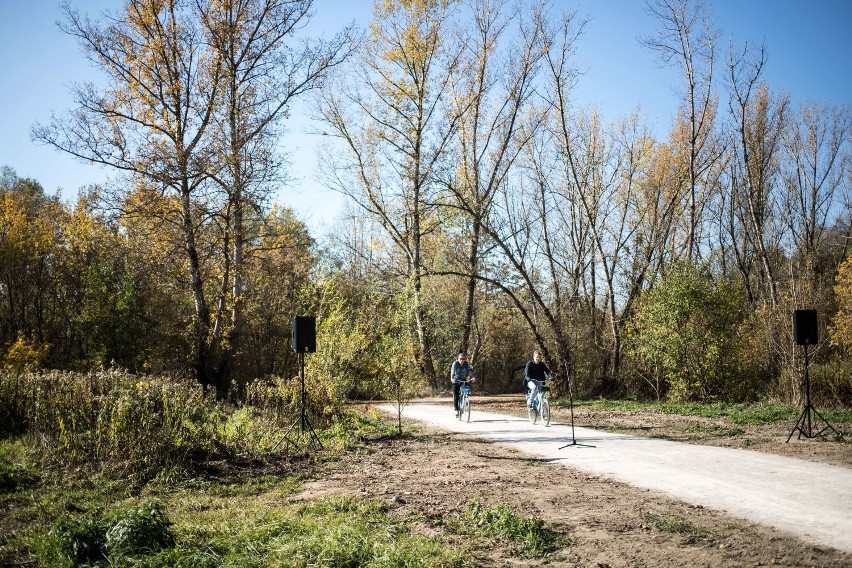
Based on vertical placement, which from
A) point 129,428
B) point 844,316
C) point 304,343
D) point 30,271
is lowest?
point 129,428

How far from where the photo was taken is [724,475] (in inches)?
310

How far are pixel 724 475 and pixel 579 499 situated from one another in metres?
2.46

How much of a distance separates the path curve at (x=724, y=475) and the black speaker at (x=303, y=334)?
4.23 meters

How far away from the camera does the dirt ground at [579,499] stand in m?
4.83

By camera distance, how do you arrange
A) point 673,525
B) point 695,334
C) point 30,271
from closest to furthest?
point 673,525, point 695,334, point 30,271

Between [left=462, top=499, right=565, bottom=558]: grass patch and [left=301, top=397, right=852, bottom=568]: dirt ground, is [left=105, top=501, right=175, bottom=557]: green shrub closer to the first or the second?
[left=301, top=397, right=852, bottom=568]: dirt ground

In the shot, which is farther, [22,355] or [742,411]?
[22,355]

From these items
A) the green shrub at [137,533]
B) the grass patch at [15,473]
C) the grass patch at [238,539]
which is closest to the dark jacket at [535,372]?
the grass patch at [238,539]

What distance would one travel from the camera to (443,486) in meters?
7.66

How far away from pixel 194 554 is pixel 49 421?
23.5 feet

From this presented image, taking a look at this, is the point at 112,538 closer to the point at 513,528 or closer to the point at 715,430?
the point at 513,528

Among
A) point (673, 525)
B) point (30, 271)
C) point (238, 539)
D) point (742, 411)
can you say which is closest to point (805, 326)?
point (742, 411)

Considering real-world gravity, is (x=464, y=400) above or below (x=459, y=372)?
below

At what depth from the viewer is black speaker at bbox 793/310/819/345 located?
416 inches
